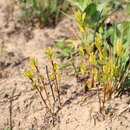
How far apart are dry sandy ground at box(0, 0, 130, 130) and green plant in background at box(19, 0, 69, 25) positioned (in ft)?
0.98

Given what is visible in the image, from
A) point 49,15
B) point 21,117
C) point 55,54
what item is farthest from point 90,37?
point 21,117

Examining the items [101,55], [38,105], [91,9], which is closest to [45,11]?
[91,9]

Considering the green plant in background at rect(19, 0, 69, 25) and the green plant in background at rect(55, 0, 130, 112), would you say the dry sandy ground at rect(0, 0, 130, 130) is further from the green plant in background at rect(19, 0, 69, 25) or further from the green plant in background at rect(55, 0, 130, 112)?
the green plant in background at rect(19, 0, 69, 25)

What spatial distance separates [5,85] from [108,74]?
2.59ft

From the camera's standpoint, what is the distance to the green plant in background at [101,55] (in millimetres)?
1625

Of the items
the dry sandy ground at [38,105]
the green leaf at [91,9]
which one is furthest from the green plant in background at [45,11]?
the green leaf at [91,9]

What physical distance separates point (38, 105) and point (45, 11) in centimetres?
104

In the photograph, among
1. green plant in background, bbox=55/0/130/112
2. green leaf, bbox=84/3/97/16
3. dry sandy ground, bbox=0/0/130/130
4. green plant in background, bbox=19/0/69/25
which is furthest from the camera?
green plant in background, bbox=19/0/69/25

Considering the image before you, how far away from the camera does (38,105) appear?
6.12ft

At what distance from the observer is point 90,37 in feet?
7.13

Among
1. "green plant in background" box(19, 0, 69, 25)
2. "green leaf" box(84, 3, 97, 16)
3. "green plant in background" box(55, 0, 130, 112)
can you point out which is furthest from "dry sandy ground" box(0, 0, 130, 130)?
"green leaf" box(84, 3, 97, 16)

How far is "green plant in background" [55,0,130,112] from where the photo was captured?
1.62 m

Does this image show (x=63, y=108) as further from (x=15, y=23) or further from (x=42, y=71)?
(x=15, y=23)

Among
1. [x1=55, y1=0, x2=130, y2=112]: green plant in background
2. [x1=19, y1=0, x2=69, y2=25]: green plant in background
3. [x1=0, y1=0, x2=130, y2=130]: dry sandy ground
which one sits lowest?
[x1=0, y1=0, x2=130, y2=130]: dry sandy ground
